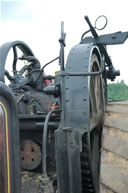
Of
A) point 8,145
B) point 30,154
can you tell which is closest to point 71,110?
point 8,145

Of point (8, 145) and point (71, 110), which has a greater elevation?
point (71, 110)

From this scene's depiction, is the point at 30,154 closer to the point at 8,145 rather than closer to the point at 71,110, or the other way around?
the point at 71,110

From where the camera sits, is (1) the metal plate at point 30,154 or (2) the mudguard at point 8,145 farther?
(1) the metal plate at point 30,154

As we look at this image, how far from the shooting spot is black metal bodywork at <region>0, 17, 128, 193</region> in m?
1.39

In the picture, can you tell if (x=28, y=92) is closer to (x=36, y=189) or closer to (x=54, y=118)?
(x=54, y=118)

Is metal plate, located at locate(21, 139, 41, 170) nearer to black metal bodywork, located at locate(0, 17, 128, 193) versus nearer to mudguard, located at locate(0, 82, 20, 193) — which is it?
black metal bodywork, located at locate(0, 17, 128, 193)

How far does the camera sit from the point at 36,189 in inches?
88.3

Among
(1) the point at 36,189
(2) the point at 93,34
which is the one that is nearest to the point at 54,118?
(1) the point at 36,189

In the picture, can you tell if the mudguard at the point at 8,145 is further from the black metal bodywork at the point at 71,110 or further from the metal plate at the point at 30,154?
the metal plate at the point at 30,154

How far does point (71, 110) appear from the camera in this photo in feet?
5.21

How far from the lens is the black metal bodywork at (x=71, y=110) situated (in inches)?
54.9

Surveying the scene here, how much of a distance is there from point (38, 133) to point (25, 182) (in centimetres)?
58

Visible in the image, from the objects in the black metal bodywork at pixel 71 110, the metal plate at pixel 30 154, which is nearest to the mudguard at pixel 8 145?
the black metal bodywork at pixel 71 110

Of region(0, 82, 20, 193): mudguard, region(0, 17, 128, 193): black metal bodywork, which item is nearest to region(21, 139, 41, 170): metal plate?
region(0, 17, 128, 193): black metal bodywork
